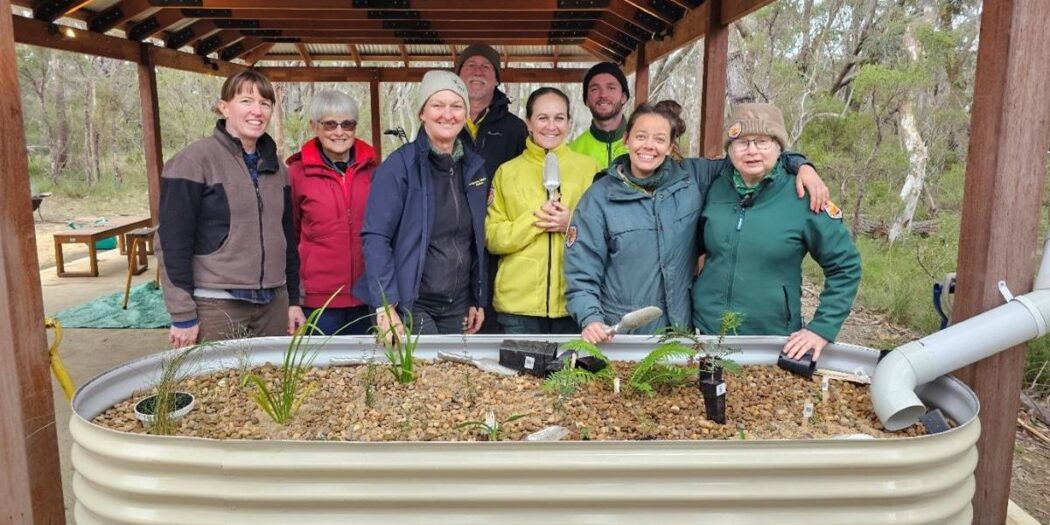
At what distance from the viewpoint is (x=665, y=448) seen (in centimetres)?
138

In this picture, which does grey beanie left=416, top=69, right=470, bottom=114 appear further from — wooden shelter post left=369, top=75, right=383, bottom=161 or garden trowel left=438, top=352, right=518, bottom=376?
wooden shelter post left=369, top=75, right=383, bottom=161

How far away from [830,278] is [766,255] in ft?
0.70

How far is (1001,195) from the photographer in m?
1.91

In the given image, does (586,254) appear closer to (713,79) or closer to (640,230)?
(640,230)

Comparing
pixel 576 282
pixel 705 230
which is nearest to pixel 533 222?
pixel 576 282

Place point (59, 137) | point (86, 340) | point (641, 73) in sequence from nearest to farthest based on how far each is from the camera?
1. point (86, 340)
2. point (641, 73)
3. point (59, 137)

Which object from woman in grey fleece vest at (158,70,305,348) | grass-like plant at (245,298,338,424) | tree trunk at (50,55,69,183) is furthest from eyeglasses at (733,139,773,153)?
tree trunk at (50,55,69,183)

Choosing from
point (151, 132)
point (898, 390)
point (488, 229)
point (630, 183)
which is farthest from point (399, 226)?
point (151, 132)

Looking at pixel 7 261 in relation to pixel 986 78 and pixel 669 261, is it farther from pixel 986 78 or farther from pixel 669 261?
pixel 986 78

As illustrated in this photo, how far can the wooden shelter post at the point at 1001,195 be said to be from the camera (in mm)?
1858

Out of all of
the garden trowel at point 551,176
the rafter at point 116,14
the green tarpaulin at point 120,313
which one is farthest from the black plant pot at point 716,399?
the rafter at point 116,14

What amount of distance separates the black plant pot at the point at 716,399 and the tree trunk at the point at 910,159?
966cm

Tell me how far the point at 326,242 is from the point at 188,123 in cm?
2590

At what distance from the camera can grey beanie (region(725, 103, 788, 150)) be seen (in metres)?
2.30
